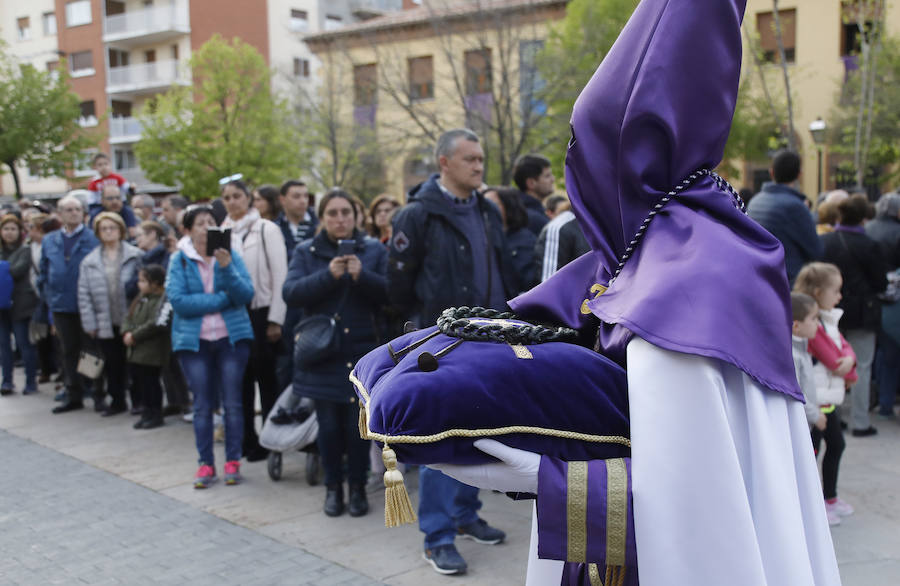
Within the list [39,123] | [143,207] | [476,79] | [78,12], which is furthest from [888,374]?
[78,12]

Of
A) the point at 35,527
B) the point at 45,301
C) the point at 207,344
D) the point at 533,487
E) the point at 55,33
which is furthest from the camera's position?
the point at 55,33

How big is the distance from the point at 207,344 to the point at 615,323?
16.2 feet

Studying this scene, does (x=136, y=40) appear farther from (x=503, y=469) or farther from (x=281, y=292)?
(x=503, y=469)

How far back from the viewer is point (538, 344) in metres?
1.97

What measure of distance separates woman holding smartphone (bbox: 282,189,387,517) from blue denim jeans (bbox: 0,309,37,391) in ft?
19.1

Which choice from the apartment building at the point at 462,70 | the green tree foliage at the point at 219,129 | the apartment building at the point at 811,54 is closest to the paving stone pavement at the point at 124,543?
the apartment building at the point at 462,70

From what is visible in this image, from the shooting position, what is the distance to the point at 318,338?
5.50 meters

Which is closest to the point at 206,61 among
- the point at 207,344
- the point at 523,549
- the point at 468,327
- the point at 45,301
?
the point at 45,301

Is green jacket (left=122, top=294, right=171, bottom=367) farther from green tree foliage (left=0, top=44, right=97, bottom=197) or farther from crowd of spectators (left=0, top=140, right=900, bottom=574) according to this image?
green tree foliage (left=0, top=44, right=97, bottom=197)

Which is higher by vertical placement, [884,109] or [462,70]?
[462,70]

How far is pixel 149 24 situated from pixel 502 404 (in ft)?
155

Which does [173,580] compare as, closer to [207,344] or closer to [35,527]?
[35,527]

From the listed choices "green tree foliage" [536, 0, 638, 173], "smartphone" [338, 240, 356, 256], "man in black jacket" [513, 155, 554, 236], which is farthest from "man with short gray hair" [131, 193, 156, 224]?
"green tree foliage" [536, 0, 638, 173]

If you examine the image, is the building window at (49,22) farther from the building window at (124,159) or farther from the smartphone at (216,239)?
the smartphone at (216,239)
